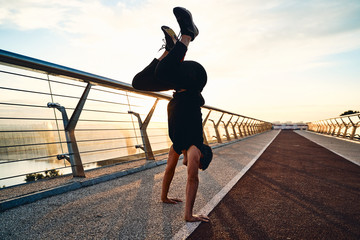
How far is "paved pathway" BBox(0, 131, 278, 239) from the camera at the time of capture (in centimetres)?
172

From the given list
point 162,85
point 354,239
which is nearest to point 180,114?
point 162,85

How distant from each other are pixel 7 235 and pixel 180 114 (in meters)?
1.63

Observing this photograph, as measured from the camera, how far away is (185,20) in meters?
1.75

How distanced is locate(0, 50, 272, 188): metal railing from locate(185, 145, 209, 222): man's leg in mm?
1938

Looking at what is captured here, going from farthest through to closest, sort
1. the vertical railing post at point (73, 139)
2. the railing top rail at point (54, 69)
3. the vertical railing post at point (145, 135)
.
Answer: the vertical railing post at point (145, 135)
the vertical railing post at point (73, 139)
the railing top rail at point (54, 69)

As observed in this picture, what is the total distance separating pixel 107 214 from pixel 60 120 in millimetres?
1724

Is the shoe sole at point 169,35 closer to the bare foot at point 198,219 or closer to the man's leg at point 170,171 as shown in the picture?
the man's leg at point 170,171

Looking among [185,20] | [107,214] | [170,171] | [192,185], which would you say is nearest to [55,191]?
[107,214]

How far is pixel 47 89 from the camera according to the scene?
3084 millimetres

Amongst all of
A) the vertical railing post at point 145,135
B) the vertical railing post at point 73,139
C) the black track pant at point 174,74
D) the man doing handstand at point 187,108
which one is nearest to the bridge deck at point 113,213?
the man doing handstand at point 187,108

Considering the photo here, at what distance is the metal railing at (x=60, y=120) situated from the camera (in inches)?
101

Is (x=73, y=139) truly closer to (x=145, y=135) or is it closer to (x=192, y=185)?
(x=145, y=135)

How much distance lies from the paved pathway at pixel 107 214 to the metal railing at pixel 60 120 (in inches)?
22.9

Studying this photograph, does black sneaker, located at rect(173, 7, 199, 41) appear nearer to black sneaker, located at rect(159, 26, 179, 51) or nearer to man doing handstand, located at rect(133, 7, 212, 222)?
man doing handstand, located at rect(133, 7, 212, 222)
